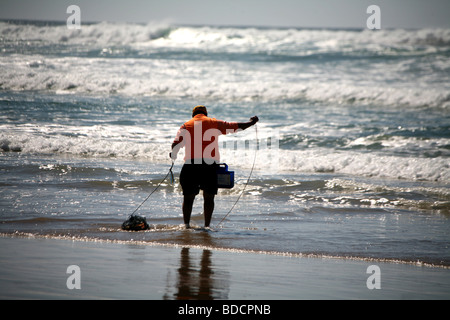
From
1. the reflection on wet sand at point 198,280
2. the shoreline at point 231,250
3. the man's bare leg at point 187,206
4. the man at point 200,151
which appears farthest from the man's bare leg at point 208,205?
the reflection on wet sand at point 198,280

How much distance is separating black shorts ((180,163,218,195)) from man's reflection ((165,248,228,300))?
52.5 inches

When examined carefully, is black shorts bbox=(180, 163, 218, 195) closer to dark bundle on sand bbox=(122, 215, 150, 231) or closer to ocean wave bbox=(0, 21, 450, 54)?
dark bundle on sand bbox=(122, 215, 150, 231)

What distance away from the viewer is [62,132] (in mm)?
14344

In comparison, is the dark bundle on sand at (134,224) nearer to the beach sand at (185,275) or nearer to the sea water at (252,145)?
the sea water at (252,145)

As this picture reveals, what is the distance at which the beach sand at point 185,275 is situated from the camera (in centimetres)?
437

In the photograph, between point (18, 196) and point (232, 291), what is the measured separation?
194 inches

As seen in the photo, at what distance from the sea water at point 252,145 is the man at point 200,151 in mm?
507

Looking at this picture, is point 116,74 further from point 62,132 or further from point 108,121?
point 62,132

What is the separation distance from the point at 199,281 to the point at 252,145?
8.77 m

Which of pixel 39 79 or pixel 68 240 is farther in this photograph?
pixel 39 79

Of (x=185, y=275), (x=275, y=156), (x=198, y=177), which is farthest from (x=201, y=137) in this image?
(x=275, y=156)

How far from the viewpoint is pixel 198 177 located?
6.83 m
